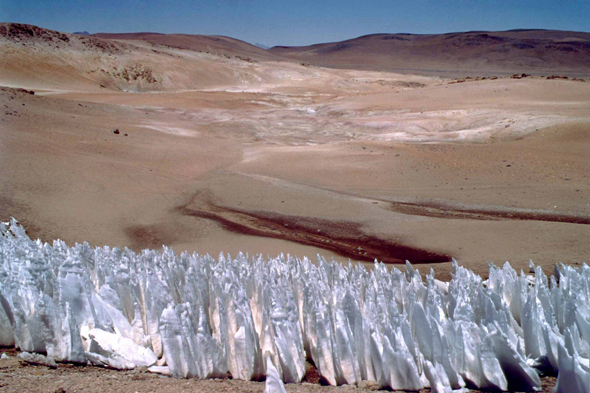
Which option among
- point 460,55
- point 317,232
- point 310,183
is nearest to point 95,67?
point 310,183

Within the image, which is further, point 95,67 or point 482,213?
point 95,67

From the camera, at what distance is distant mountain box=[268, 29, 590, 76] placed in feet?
210

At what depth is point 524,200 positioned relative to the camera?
6.94m

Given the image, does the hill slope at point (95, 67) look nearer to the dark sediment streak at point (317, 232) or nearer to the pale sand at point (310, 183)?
the pale sand at point (310, 183)

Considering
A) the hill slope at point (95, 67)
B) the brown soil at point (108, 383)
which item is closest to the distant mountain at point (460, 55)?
the hill slope at point (95, 67)

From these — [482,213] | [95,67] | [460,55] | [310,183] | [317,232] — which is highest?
[460,55]

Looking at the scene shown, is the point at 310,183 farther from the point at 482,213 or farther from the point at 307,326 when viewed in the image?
the point at 307,326

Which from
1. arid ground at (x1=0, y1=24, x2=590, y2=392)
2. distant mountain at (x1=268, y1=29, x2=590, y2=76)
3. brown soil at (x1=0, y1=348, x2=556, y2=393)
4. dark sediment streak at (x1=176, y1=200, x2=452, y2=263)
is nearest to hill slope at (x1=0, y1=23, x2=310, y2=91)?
arid ground at (x1=0, y1=24, x2=590, y2=392)

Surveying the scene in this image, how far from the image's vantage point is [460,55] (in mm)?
76625

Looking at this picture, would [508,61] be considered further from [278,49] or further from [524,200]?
[524,200]

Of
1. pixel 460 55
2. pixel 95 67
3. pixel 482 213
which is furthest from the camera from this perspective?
pixel 460 55

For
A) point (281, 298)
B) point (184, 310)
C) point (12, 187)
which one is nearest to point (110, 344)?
point (184, 310)

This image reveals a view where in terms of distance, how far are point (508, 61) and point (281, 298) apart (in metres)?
75.5

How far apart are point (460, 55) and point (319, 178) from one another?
249 feet
